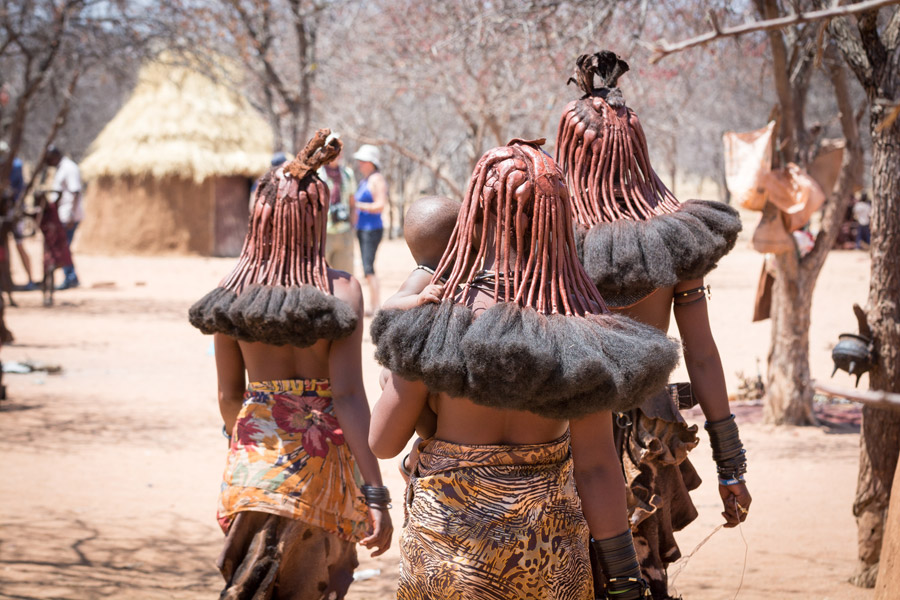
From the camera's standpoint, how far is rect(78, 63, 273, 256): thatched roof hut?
22203 mm

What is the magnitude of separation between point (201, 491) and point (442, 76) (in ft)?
29.2

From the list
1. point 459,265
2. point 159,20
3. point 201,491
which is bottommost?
point 201,491

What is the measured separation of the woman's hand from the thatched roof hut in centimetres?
2017

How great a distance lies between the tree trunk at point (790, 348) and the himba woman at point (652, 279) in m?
4.03

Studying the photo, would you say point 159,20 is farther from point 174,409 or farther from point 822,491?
point 822,491

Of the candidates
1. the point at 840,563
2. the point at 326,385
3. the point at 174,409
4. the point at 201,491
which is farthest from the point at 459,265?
the point at 174,409

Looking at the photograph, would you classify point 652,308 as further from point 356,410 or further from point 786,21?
point 786,21

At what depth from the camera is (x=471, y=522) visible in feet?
6.86

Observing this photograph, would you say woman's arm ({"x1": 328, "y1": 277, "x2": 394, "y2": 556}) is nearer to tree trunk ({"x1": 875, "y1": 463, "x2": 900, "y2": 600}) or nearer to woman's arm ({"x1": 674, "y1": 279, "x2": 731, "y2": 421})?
woman's arm ({"x1": 674, "y1": 279, "x2": 731, "y2": 421})

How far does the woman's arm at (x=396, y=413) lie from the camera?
7.10 ft

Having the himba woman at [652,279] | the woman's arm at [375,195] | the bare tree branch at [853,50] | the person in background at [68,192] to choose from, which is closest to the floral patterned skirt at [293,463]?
the himba woman at [652,279]

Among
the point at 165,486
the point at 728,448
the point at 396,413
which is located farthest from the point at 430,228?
the point at 165,486

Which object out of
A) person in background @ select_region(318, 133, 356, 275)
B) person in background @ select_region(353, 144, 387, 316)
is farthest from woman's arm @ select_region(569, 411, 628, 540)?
person in background @ select_region(353, 144, 387, 316)

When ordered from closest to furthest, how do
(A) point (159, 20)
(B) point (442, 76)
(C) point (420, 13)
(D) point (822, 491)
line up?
(D) point (822, 491)
(A) point (159, 20)
(B) point (442, 76)
(C) point (420, 13)
